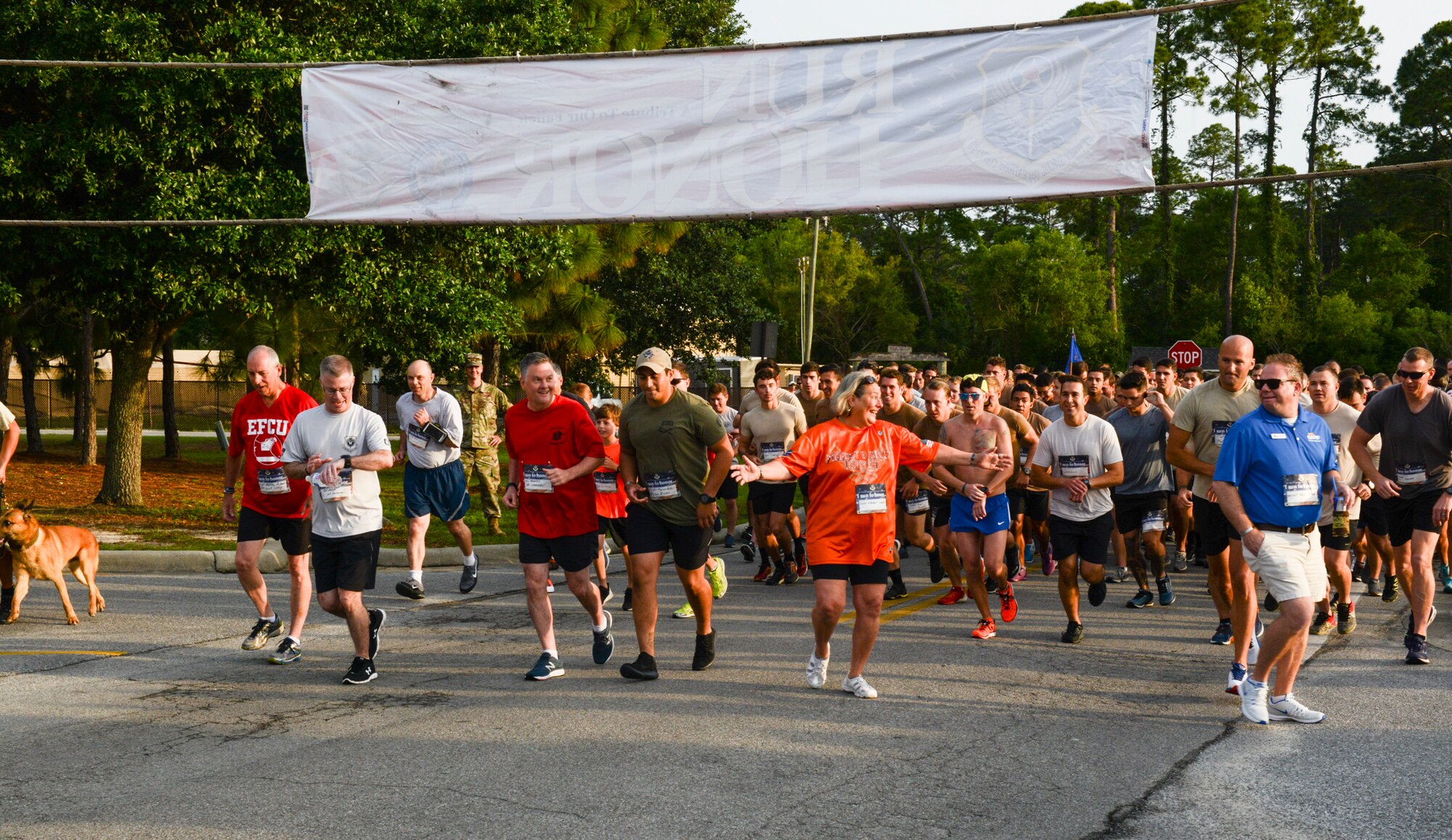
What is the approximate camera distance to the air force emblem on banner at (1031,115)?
8367 millimetres

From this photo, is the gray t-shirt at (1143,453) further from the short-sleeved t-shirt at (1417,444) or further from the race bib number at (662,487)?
the race bib number at (662,487)

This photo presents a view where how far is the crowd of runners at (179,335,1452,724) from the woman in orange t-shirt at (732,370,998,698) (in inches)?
0.5

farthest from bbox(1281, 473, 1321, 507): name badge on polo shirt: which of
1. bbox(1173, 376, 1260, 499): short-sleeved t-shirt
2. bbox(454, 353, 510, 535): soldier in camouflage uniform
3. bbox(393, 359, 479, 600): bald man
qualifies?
bbox(454, 353, 510, 535): soldier in camouflage uniform

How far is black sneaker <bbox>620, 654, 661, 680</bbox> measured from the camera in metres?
7.39

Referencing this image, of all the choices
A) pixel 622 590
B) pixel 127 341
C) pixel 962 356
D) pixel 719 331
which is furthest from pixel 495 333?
pixel 962 356

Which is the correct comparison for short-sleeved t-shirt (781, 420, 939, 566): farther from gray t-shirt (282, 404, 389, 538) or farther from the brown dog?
the brown dog

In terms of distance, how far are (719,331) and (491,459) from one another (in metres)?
22.3

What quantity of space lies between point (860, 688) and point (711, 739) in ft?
3.83

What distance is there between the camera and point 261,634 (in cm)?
851

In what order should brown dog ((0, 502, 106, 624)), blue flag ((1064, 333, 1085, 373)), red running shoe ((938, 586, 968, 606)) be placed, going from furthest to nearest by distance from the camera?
blue flag ((1064, 333, 1085, 373)) < red running shoe ((938, 586, 968, 606)) < brown dog ((0, 502, 106, 624))

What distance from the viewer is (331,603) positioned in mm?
7586

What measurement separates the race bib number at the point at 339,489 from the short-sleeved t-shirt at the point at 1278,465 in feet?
15.8

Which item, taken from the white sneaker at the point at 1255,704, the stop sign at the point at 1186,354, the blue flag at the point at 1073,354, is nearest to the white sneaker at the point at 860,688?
the white sneaker at the point at 1255,704

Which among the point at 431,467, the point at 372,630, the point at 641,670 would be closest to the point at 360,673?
the point at 372,630
